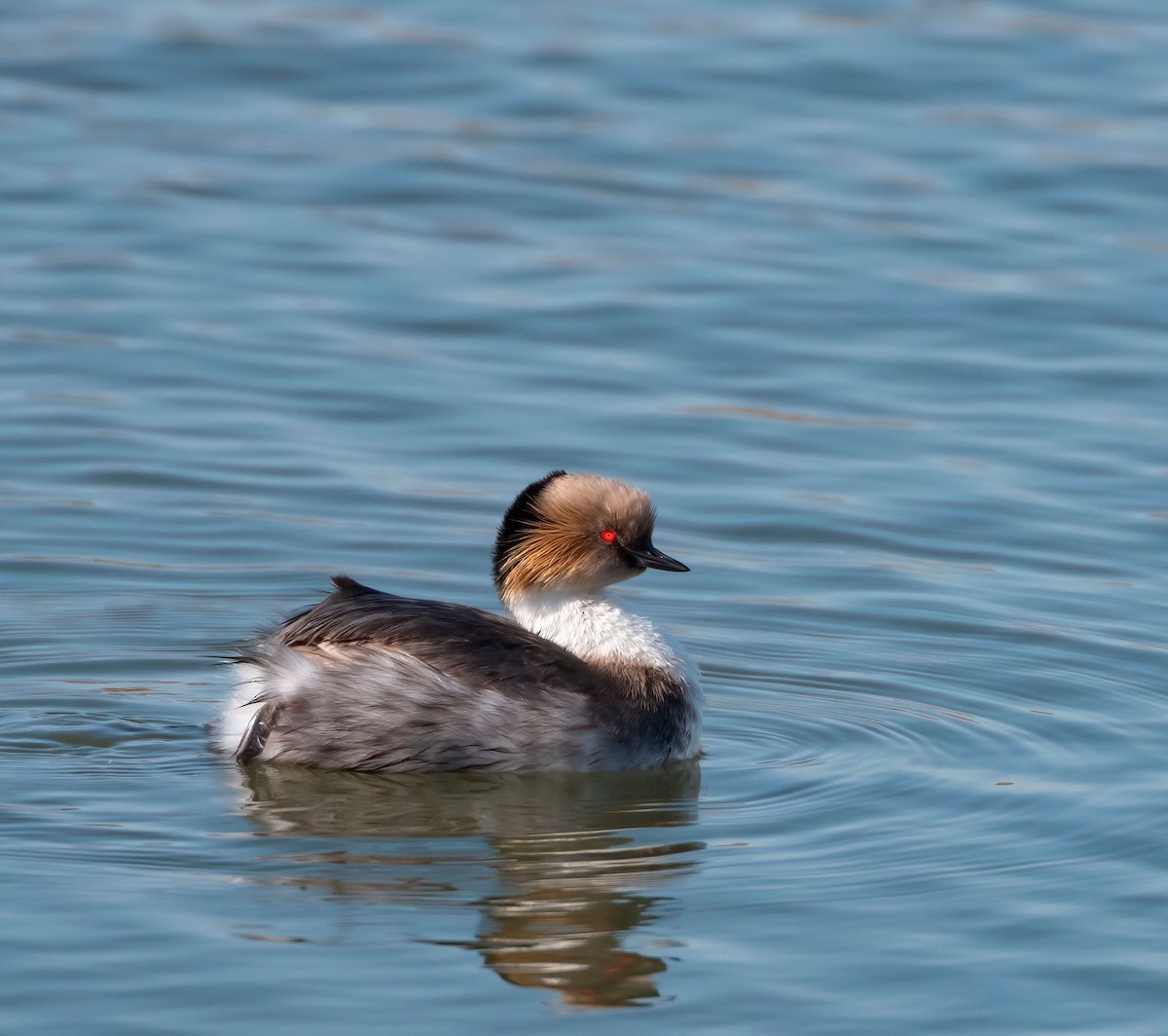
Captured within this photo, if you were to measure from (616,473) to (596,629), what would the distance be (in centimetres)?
283

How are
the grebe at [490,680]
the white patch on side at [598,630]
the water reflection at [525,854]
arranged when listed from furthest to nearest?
the white patch on side at [598,630]
the grebe at [490,680]
the water reflection at [525,854]

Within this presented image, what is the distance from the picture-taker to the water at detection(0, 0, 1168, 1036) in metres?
6.01

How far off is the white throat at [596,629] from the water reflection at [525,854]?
1.25ft

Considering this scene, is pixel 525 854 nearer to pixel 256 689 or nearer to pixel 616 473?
pixel 256 689

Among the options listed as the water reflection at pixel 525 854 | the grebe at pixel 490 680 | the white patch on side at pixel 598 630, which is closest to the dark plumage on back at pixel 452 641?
the grebe at pixel 490 680

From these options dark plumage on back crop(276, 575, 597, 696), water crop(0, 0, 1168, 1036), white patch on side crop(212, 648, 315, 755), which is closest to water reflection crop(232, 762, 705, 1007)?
water crop(0, 0, 1168, 1036)

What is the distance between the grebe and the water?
0.49 feet

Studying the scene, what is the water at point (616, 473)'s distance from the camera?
237 inches

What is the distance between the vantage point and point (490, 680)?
23.8 feet

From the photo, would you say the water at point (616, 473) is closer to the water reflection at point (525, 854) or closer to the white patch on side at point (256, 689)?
the water reflection at point (525, 854)

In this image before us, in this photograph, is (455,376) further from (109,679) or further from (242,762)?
(242,762)

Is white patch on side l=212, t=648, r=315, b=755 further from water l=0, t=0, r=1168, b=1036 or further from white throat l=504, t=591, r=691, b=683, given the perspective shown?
white throat l=504, t=591, r=691, b=683

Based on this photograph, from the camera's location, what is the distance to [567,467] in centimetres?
1051

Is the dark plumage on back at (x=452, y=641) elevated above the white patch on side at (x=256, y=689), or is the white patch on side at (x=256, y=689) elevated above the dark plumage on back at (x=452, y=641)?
the dark plumage on back at (x=452, y=641)
